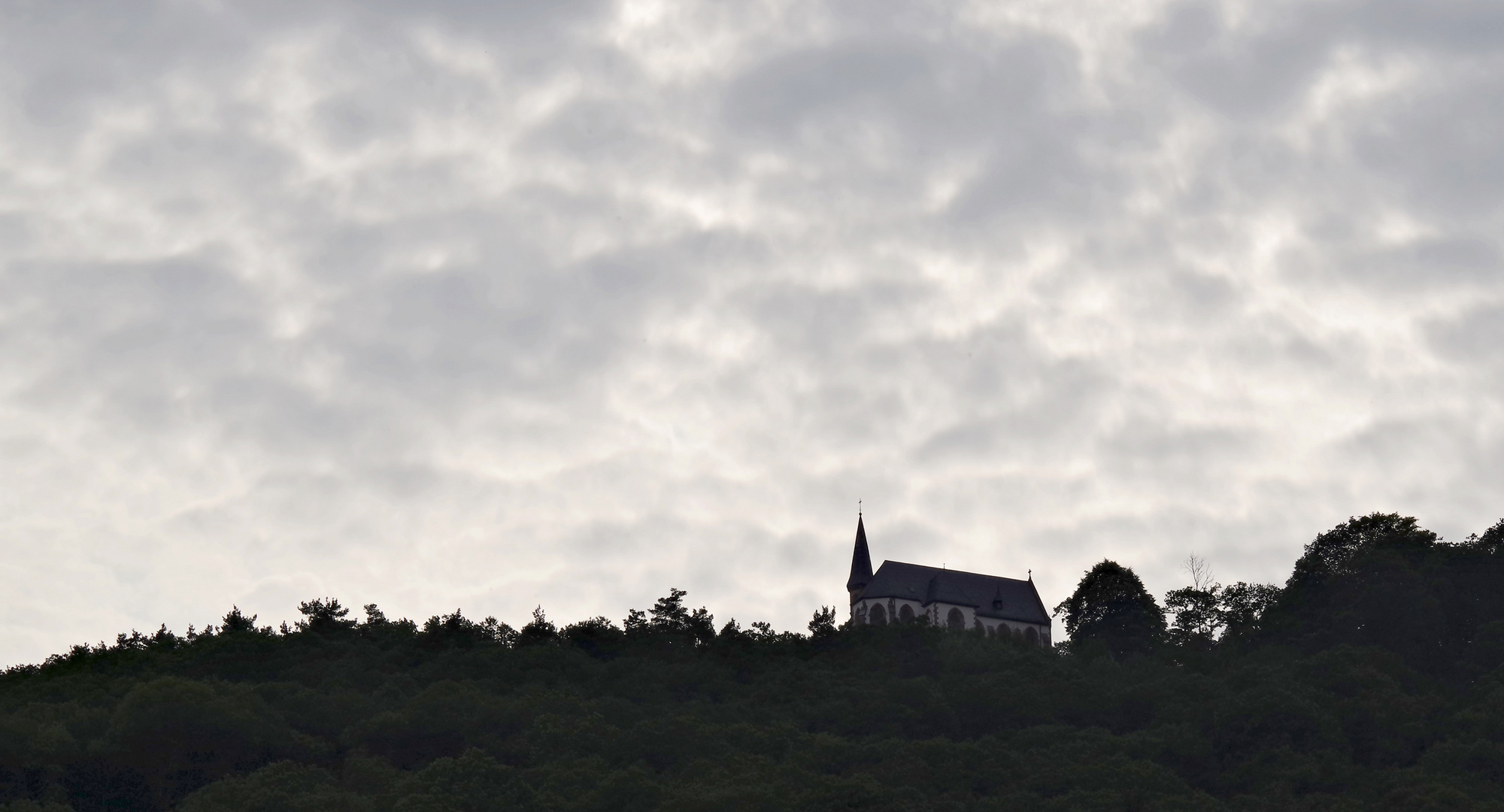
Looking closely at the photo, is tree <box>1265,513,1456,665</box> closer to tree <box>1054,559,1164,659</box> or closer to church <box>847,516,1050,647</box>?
tree <box>1054,559,1164,659</box>

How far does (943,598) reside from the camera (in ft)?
539

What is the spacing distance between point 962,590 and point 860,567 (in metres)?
11.6

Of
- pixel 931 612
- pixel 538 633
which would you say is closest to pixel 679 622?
pixel 538 633

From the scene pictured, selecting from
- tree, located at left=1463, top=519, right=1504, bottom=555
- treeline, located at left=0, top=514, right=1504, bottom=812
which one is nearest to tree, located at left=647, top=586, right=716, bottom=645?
treeline, located at left=0, top=514, right=1504, bottom=812

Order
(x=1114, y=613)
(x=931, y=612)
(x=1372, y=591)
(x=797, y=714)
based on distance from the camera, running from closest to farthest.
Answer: (x=797, y=714)
(x=1372, y=591)
(x=1114, y=613)
(x=931, y=612)

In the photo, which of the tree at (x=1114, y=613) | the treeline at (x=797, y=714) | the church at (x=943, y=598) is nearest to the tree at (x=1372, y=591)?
the treeline at (x=797, y=714)

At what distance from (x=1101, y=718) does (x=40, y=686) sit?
52713 millimetres

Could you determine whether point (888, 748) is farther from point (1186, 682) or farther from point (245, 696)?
point (245, 696)

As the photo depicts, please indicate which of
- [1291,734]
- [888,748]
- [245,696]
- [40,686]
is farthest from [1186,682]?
[40,686]

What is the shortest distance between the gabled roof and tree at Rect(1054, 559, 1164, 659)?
45.6 m

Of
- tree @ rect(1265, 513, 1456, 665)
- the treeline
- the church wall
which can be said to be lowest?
the treeline

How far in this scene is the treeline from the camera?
191 feet

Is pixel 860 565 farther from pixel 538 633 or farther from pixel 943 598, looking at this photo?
pixel 538 633

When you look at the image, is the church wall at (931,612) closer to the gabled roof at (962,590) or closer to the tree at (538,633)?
the gabled roof at (962,590)
